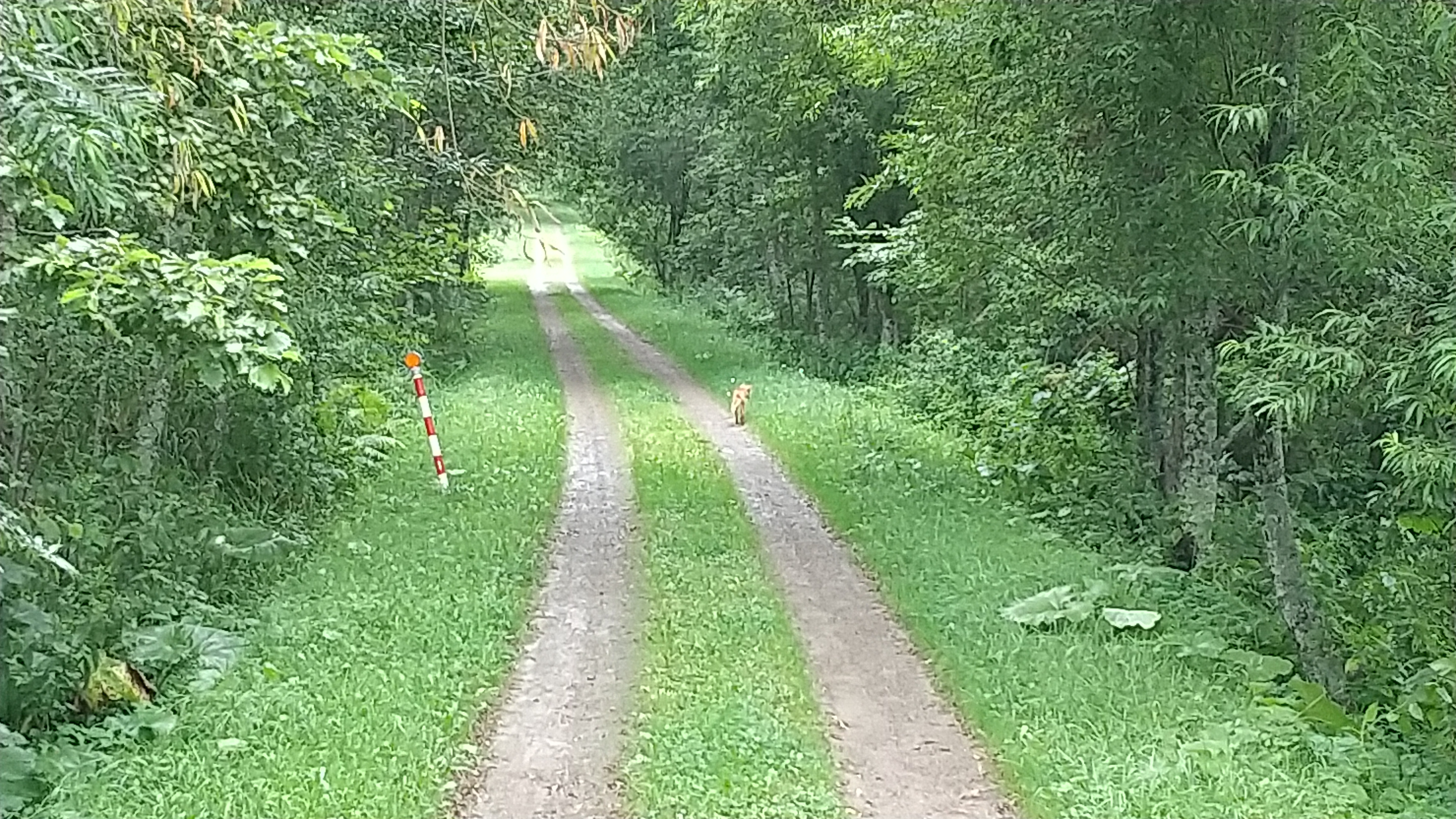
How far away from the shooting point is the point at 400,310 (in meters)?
17.3

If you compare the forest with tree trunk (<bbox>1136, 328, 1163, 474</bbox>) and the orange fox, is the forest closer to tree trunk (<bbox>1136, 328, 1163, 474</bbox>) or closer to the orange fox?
tree trunk (<bbox>1136, 328, 1163, 474</bbox>)

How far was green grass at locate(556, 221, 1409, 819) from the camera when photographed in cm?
582

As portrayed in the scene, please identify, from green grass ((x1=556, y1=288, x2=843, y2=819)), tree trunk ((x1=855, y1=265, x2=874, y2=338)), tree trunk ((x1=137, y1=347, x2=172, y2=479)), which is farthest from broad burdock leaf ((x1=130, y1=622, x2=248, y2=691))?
tree trunk ((x1=855, y1=265, x2=874, y2=338))

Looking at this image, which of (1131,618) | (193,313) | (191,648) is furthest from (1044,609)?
(193,313)

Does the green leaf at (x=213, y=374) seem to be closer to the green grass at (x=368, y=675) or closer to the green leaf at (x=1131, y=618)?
the green grass at (x=368, y=675)

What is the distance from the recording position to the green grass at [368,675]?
5781 mm

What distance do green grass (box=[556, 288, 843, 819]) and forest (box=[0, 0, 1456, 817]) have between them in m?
1.01

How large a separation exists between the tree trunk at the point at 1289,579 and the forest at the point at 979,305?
0.10 feet

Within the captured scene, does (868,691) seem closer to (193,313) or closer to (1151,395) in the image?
(193,313)

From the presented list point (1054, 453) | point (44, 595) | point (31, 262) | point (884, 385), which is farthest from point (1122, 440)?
point (31, 262)

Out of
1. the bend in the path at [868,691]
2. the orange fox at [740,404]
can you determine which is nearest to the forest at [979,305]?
the bend in the path at [868,691]

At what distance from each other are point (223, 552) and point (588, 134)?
58.7 feet

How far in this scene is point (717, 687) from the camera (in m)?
7.25

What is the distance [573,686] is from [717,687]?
82 centimetres
